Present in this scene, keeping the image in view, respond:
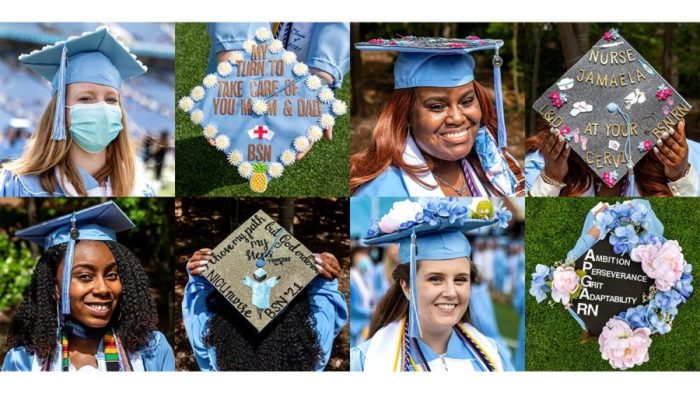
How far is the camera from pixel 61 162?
7711mm

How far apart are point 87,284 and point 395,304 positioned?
6.19 feet

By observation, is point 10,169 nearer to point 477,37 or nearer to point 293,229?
point 293,229

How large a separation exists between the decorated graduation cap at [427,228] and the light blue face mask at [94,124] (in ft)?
5.60

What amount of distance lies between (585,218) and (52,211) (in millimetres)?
3329

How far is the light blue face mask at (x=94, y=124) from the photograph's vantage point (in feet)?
24.9

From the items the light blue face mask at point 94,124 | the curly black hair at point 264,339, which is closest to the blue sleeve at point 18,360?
the curly black hair at point 264,339

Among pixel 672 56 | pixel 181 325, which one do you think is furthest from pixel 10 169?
pixel 672 56

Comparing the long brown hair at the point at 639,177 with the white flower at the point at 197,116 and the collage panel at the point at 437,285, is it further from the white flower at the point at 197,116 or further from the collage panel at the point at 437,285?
the white flower at the point at 197,116

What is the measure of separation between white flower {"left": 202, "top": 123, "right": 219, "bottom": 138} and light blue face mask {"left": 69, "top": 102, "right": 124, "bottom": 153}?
1.73 ft

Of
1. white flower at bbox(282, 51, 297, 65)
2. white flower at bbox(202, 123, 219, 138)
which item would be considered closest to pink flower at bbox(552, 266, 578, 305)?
white flower at bbox(282, 51, 297, 65)

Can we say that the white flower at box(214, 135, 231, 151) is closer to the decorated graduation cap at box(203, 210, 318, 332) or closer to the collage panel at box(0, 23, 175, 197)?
the collage panel at box(0, 23, 175, 197)

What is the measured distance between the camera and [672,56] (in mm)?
7836

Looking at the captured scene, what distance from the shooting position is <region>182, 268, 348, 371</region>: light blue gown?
25.4 ft

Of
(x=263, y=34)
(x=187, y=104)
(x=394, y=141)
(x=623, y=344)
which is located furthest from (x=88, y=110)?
(x=623, y=344)
